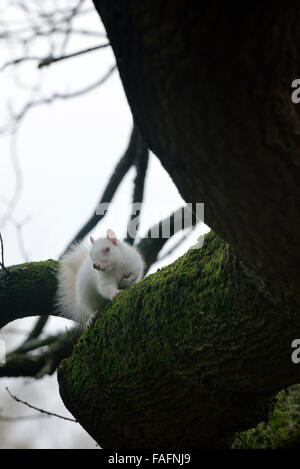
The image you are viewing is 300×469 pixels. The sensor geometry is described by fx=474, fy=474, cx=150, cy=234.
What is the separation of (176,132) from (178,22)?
0.24 m

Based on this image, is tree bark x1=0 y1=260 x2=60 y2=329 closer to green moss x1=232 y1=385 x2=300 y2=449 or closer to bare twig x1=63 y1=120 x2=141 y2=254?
bare twig x1=63 y1=120 x2=141 y2=254

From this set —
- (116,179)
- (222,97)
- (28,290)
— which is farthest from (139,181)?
(222,97)

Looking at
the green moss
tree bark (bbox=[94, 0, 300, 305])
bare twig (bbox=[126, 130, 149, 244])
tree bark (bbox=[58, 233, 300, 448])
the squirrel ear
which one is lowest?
the green moss

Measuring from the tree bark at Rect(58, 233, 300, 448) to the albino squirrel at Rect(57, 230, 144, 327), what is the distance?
53cm

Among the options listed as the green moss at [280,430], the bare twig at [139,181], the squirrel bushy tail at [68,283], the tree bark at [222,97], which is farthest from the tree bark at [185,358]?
the bare twig at [139,181]

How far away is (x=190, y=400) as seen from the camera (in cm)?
185

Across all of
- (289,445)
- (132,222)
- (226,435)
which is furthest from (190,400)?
(132,222)

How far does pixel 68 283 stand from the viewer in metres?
2.93

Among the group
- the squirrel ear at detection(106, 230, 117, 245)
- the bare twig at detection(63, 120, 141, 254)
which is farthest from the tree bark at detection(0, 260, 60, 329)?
the bare twig at detection(63, 120, 141, 254)

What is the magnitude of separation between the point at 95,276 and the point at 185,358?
123 cm

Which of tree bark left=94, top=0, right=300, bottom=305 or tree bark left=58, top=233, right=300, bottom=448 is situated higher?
tree bark left=94, top=0, right=300, bottom=305

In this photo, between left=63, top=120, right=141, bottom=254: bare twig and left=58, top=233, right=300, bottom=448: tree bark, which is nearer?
left=58, top=233, right=300, bottom=448: tree bark

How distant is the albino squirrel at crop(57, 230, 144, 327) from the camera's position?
2795mm

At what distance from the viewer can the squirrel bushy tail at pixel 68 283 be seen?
291cm
